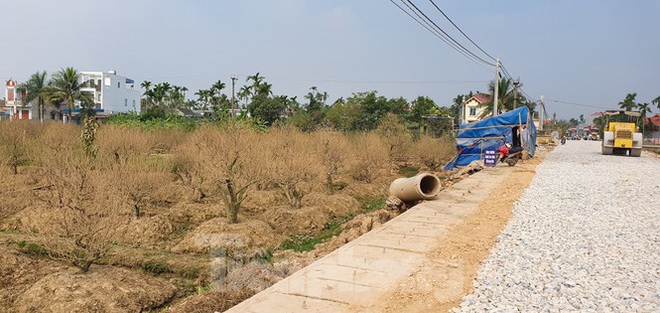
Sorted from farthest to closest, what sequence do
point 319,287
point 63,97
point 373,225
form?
point 63,97, point 373,225, point 319,287

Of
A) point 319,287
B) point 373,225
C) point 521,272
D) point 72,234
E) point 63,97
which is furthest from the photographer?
point 63,97

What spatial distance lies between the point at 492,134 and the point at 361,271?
66.7ft

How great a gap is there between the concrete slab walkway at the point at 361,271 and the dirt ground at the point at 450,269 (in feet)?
0.48

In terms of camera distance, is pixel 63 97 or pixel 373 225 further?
pixel 63 97

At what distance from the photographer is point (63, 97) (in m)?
56.9

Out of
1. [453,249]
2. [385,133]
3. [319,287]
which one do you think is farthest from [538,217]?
[385,133]

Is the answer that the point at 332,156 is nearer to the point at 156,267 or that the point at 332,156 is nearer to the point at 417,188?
the point at 417,188

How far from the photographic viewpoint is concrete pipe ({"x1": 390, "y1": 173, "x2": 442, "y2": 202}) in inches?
457

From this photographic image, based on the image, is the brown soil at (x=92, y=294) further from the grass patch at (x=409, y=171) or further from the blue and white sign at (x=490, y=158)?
the grass patch at (x=409, y=171)

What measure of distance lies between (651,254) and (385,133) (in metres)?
21.6

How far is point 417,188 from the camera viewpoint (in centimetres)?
1152

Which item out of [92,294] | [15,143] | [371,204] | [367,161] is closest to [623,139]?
[367,161]

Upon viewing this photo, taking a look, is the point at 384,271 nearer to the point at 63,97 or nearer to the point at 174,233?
the point at 174,233

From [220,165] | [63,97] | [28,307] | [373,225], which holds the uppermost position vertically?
[63,97]
